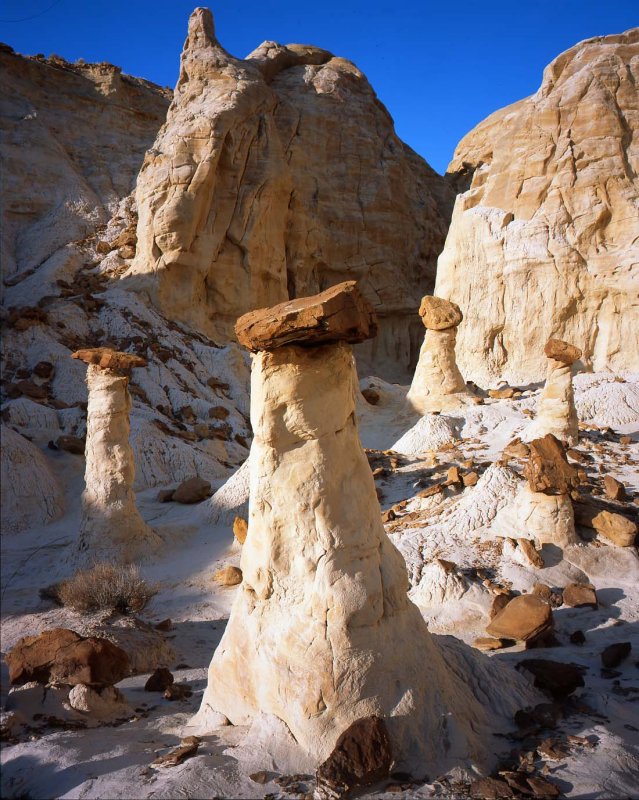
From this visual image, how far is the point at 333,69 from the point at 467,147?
8.15 meters

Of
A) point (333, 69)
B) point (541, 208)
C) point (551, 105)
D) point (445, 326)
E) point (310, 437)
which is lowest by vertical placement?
point (310, 437)

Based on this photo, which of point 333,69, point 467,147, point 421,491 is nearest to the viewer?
point 421,491

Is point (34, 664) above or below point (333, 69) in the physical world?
below

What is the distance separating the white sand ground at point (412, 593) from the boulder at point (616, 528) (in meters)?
0.16

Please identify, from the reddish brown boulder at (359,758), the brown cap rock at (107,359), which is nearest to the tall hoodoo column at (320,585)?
the reddish brown boulder at (359,758)

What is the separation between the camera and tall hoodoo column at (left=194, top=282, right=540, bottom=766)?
12.9 feet

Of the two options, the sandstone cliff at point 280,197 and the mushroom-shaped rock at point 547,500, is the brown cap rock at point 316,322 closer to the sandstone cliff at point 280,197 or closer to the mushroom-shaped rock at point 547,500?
the mushroom-shaped rock at point 547,500

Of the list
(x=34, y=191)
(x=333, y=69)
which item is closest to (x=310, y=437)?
(x=34, y=191)

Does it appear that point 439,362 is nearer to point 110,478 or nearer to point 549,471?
point 549,471

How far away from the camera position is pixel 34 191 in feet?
83.0

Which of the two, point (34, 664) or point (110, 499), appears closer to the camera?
point (34, 664)

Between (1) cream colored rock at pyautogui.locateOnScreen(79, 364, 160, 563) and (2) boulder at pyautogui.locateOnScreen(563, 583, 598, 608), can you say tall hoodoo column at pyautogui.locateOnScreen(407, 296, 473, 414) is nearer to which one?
(1) cream colored rock at pyautogui.locateOnScreen(79, 364, 160, 563)

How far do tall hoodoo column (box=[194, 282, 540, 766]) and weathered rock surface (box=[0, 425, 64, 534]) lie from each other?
25.0 ft

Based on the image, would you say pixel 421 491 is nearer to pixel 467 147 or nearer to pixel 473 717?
pixel 473 717
